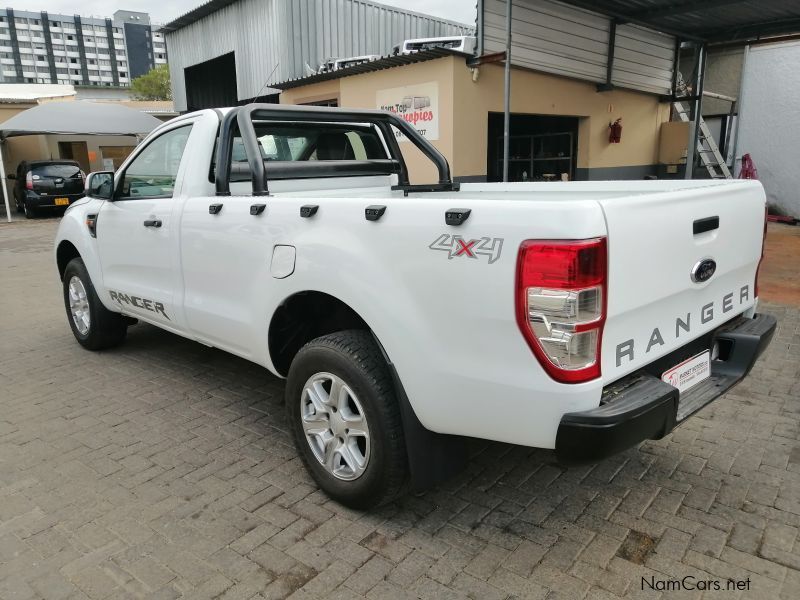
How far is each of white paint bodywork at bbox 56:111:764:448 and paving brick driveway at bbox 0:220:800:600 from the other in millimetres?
583

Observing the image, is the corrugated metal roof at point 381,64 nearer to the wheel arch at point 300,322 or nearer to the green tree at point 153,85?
the wheel arch at point 300,322

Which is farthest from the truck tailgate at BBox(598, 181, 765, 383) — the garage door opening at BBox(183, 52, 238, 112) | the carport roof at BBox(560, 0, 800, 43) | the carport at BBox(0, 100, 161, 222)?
the carport at BBox(0, 100, 161, 222)

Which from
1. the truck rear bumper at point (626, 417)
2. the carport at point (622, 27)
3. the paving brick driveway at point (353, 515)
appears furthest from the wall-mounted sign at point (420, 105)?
the truck rear bumper at point (626, 417)

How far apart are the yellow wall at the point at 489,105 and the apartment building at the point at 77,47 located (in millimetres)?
130435

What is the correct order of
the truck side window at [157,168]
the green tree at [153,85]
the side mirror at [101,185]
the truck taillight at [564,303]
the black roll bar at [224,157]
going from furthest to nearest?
the green tree at [153,85]
the side mirror at [101,185]
the truck side window at [157,168]
the black roll bar at [224,157]
the truck taillight at [564,303]

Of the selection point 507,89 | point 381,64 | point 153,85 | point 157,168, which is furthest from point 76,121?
point 153,85

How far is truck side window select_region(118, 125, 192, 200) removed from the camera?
3.91 metres

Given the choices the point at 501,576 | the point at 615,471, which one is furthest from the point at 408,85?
Result: the point at 501,576

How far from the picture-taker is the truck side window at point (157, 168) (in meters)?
3.91

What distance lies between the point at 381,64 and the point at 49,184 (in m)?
11.4

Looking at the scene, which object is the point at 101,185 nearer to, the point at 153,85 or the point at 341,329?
the point at 341,329

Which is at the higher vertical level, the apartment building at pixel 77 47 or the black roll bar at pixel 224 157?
the apartment building at pixel 77 47

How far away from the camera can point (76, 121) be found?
17781mm

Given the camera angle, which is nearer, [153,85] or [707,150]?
[707,150]
